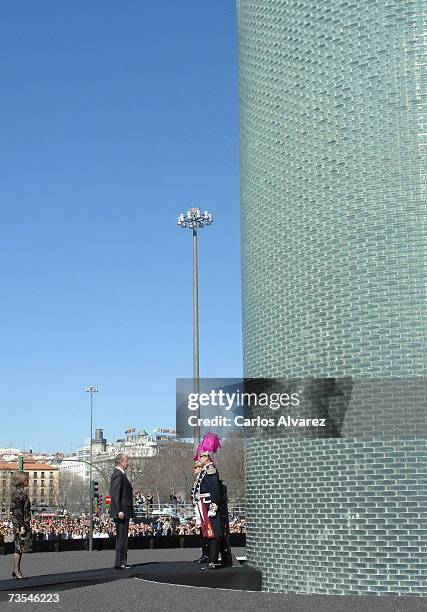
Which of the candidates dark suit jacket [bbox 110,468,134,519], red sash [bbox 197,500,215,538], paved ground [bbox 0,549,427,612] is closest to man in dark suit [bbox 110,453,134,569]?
dark suit jacket [bbox 110,468,134,519]

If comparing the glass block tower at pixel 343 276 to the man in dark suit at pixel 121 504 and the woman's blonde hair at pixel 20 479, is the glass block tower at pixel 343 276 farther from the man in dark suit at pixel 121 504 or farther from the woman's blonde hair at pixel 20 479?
the woman's blonde hair at pixel 20 479

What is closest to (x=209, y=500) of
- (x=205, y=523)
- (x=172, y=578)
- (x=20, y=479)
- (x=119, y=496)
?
(x=205, y=523)

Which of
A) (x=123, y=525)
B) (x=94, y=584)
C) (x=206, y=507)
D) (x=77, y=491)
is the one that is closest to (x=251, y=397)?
(x=206, y=507)

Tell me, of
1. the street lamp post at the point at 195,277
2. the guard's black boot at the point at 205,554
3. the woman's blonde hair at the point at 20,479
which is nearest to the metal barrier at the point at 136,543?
the street lamp post at the point at 195,277

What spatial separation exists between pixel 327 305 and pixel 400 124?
2.75 metres

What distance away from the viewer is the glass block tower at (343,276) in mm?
11570

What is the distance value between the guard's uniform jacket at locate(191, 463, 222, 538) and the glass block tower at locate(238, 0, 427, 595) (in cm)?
74

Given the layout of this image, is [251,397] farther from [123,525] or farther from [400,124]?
[400,124]

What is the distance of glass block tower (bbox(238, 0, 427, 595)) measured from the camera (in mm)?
11570

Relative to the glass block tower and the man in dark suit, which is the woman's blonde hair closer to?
the man in dark suit

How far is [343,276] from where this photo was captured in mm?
12469

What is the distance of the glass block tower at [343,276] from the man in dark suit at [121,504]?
2.01 meters

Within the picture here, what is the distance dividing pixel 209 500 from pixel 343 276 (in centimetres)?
395

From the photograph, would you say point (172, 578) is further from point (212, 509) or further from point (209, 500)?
point (209, 500)
